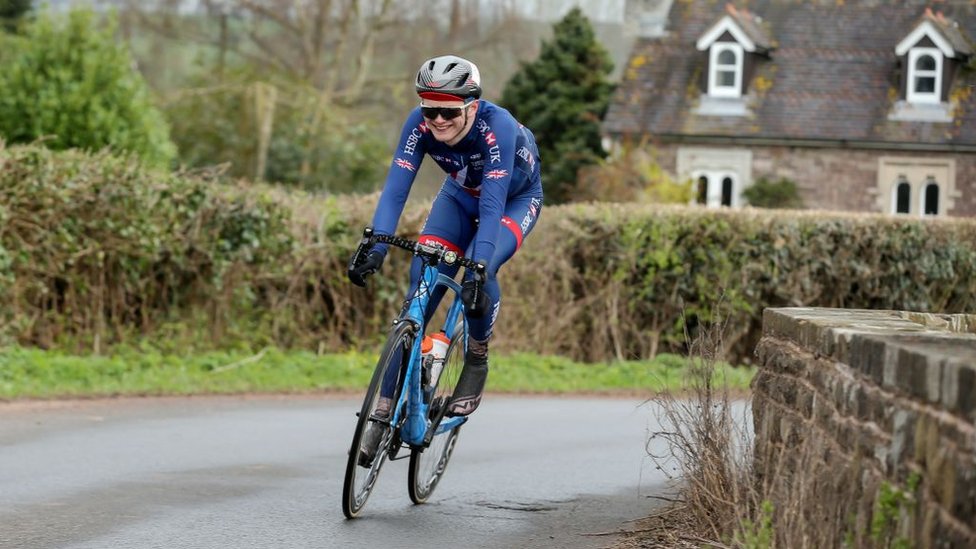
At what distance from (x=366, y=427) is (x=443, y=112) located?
5.15ft

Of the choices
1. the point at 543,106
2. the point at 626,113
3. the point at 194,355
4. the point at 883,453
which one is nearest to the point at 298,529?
the point at 883,453

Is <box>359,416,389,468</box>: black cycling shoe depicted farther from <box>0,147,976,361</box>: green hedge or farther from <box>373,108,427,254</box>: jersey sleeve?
<box>0,147,976,361</box>: green hedge

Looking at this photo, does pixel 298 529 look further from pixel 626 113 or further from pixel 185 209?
pixel 626 113

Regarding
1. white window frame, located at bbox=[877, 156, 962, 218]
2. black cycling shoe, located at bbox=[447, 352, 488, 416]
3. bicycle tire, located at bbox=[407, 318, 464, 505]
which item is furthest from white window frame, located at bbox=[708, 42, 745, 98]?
black cycling shoe, located at bbox=[447, 352, 488, 416]

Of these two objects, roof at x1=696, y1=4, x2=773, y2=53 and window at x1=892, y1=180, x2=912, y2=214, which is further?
roof at x1=696, y1=4, x2=773, y2=53

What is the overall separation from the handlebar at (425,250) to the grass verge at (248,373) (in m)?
5.59

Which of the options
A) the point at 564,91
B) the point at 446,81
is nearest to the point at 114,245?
the point at 446,81

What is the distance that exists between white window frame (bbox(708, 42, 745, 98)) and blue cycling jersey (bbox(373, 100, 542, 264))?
3302cm

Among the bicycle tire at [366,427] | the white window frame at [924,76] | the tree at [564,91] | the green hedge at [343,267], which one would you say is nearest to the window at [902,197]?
the white window frame at [924,76]

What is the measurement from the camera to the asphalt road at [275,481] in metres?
6.87

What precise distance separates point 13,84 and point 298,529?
2420cm

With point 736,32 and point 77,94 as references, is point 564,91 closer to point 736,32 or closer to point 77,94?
point 736,32

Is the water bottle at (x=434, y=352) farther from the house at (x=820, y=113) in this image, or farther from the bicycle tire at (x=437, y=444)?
the house at (x=820, y=113)

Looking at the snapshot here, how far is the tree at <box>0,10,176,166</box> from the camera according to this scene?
28.2m
